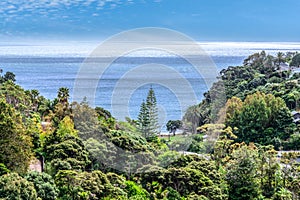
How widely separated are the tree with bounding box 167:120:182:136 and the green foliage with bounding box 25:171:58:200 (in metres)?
10.8

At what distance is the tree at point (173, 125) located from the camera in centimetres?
2063

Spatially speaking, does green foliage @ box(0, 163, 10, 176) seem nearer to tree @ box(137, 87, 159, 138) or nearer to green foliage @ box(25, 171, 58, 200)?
green foliage @ box(25, 171, 58, 200)

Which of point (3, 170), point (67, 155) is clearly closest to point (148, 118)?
point (67, 155)

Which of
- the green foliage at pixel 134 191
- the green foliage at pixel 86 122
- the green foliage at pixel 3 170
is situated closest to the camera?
the green foliage at pixel 3 170

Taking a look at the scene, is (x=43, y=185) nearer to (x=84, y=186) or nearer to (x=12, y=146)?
(x=84, y=186)

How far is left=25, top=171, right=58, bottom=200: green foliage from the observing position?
995 centimetres

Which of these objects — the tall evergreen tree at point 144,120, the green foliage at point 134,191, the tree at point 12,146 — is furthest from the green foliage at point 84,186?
the tall evergreen tree at point 144,120

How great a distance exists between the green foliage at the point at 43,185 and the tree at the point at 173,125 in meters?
10.8

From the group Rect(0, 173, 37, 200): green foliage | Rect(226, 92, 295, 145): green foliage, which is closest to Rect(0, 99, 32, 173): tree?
Rect(0, 173, 37, 200): green foliage

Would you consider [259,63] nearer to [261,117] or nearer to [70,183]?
[261,117]

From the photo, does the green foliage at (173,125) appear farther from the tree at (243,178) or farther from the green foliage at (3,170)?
the green foliage at (3,170)

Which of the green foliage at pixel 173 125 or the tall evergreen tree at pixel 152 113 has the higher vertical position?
the tall evergreen tree at pixel 152 113

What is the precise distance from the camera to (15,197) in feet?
29.8

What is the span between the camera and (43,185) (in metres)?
10.0
